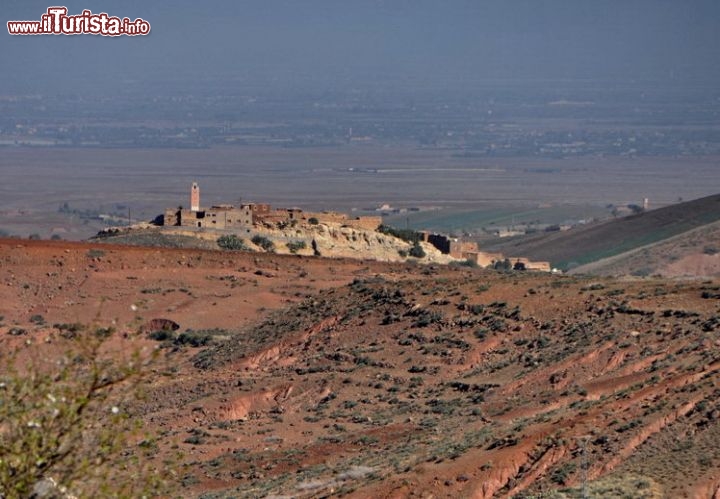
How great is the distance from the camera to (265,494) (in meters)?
19.6

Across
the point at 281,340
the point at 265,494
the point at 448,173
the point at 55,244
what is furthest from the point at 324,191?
the point at 265,494

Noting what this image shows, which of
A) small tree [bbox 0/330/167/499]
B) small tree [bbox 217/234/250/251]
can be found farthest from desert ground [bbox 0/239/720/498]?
small tree [bbox 217/234/250/251]

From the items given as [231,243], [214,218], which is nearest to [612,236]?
[214,218]

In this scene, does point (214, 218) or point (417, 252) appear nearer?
point (214, 218)

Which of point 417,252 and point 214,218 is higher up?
point 214,218

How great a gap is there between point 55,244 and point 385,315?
40.2 ft

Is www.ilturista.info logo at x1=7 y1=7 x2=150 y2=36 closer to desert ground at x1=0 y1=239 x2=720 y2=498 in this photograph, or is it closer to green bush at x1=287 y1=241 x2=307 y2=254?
green bush at x1=287 y1=241 x2=307 y2=254

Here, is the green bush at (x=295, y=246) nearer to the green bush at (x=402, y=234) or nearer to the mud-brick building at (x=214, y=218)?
the mud-brick building at (x=214, y=218)

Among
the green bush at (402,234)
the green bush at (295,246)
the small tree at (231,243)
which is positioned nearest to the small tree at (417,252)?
the green bush at (402,234)

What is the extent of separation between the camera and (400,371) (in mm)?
27312

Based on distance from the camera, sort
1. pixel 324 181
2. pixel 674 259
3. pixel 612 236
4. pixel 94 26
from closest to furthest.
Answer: pixel 674 259
pixel 612 236
pixel 94 26
pixel 324 181

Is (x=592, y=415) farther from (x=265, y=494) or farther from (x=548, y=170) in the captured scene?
(x=548, y=170)

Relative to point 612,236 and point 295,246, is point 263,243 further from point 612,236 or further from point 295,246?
point 612,236

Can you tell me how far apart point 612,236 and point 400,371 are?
5441cm
